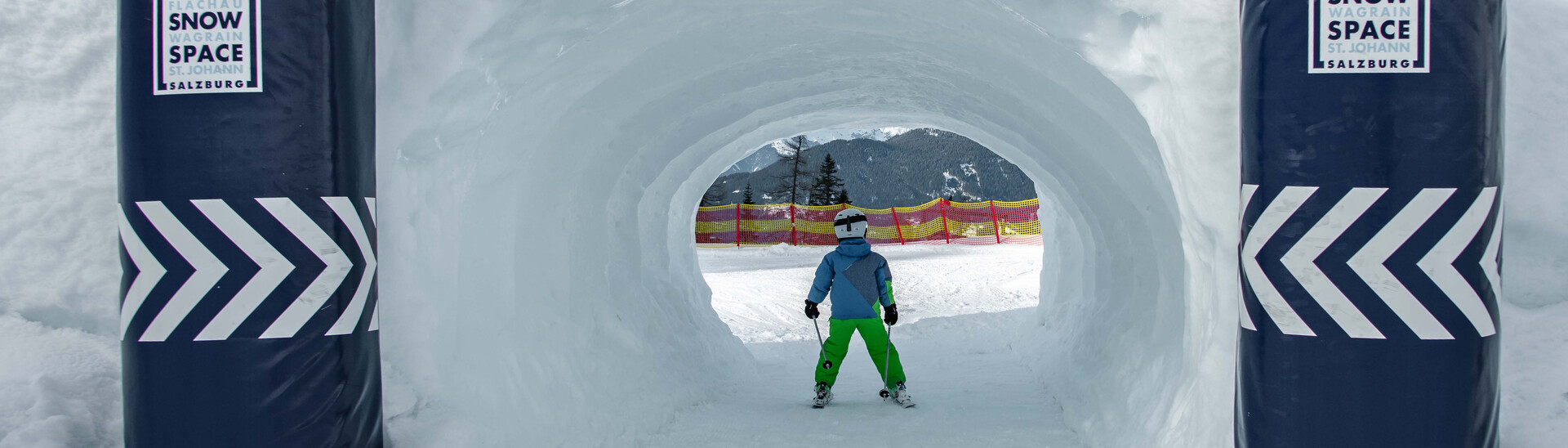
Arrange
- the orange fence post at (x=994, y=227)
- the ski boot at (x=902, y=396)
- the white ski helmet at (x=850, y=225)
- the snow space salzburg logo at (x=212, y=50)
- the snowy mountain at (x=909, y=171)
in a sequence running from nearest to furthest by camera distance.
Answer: the snow space salzburg logo at (x=212, y=50)
the ski boot at (x=902, y=396)
the white ski helmet at (x=850, y=225)
the orange fence post at (x=994, y=227)
the snowy mountain at (x=909, y=171)

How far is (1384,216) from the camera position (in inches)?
96.3

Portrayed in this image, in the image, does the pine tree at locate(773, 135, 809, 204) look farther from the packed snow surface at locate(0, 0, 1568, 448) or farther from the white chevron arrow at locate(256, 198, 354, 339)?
the white chevron arrow at locate(256, 198, 354, 339)

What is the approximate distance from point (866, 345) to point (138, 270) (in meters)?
4.46

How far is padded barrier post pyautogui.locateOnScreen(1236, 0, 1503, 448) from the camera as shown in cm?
242

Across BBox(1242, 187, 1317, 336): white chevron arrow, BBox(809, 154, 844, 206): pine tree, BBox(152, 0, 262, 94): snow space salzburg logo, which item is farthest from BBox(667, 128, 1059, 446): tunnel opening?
BBox(809, 154, 844, 206): pine tree

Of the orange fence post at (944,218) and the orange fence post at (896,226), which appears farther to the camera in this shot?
the orange fence post at (896,226)

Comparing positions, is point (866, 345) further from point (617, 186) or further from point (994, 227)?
point (994, 227)

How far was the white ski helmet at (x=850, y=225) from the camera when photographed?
6.46 meters

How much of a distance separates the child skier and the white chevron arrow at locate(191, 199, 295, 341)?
400 cm

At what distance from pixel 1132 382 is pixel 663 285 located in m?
4.50

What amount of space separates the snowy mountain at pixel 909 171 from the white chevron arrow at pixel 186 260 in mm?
93478

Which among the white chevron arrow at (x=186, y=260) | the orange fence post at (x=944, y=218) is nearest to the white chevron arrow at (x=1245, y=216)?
the white chevron arrow at (x=186, y=260)

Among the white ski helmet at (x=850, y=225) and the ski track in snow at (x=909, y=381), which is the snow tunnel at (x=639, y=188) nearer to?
the ski track in snow at (x=909, y=381)

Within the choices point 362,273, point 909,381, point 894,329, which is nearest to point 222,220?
point 362,273
